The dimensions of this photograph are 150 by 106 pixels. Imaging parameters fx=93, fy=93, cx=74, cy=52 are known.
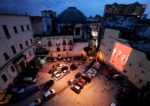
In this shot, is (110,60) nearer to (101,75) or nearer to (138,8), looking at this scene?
(101,75)

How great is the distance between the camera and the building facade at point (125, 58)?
2084 cm

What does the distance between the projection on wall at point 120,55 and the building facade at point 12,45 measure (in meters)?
26.9

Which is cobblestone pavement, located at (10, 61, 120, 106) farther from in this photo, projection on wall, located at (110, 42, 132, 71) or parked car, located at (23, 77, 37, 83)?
projection on wall, located at (110, 42, 132, 71)

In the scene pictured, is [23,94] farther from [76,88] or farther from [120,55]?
[120,55]

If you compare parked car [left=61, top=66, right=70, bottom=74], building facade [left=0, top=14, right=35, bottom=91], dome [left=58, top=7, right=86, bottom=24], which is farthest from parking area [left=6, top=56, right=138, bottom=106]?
dome [left=58, top=7, right=86, bottom=24]

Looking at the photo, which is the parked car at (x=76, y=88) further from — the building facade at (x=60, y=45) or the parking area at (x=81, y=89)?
the building facade at (x=60, y=45)

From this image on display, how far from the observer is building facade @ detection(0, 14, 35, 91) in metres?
19.2

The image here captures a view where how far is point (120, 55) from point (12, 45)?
28769 mm

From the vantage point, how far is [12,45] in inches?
865

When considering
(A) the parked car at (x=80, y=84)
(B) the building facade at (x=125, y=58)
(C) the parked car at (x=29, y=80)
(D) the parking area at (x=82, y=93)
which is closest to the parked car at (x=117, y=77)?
(B) the building facade at (x=125, y=58)

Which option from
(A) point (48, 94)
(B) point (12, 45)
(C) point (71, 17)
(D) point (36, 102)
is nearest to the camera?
(D) point (36, 102)

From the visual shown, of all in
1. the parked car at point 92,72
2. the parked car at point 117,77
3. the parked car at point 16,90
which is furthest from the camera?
the parked car at point 92,72

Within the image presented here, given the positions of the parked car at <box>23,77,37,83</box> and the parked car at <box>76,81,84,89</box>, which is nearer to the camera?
the parked car at <box>76,81,84,89</box>

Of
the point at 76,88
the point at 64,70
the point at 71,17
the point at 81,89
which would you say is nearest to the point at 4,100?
the point at 76,88
